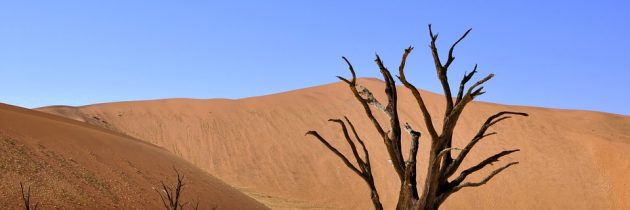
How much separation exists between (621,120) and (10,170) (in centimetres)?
4244

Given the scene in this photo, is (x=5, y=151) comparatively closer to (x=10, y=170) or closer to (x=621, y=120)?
(x=10, y=170)

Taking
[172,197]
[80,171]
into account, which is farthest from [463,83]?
[80,171]

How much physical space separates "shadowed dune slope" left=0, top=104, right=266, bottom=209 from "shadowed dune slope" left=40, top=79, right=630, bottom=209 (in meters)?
9.85

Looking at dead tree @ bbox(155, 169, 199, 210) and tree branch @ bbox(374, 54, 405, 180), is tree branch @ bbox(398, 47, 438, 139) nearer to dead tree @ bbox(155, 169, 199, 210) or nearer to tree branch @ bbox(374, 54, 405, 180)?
tree branch @ bbox(374, 54, 405, 180)

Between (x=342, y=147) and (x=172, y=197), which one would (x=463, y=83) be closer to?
(x=172, y=197)

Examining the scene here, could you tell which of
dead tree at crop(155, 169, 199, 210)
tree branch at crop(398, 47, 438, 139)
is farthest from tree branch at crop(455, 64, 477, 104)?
dead tree at crop(155, 169, 199, 210)

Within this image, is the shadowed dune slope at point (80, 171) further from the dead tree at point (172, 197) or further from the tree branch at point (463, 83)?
the tree branch at point (463, 83)

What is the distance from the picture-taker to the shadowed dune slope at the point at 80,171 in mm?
15648

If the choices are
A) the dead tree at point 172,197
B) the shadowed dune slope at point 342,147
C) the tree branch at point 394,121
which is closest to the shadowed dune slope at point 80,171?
the dead tree at point 172,197

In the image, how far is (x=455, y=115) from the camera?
17.8 feet

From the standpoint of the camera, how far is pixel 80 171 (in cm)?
1814

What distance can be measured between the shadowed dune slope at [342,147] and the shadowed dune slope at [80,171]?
32.3ft

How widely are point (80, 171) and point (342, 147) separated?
2674 centimetres

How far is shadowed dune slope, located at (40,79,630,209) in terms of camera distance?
3497cm
